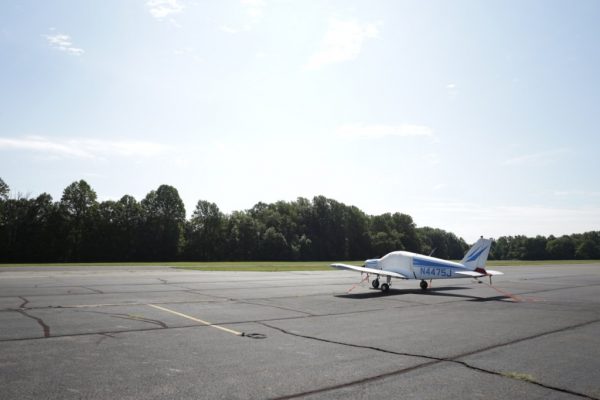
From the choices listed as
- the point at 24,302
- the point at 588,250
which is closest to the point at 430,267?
the point at 24,302

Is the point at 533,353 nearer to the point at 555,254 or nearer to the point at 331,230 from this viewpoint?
the point at 331,230

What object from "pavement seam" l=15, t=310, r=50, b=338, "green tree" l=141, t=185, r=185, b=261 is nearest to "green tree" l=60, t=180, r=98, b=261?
"green tree" l=141, t=185, r=185, b=261

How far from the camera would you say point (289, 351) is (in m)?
9.31

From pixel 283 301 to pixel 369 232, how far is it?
134m

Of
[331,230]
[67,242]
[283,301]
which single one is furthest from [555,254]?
[283,301]

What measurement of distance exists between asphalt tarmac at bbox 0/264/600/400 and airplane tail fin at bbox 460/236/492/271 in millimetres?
8364

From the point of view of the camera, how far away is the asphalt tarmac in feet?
21.8

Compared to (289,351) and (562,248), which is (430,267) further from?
(562,248)

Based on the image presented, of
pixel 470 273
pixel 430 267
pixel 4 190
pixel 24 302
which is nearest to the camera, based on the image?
pixel 24 302

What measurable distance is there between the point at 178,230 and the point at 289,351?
338 feet

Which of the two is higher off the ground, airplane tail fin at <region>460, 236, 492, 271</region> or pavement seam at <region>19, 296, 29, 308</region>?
airplane tail fin at <region>460, 236, 492, 271</region>

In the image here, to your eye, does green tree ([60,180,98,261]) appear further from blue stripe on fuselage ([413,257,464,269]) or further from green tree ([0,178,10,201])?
blue stripe on fuselage ([413,257,464,269])

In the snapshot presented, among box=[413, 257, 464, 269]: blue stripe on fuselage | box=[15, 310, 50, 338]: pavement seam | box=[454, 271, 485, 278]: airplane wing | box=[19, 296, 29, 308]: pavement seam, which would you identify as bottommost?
box=[19, 296, 29, 308]: pavement seam

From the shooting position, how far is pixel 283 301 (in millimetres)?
19141
